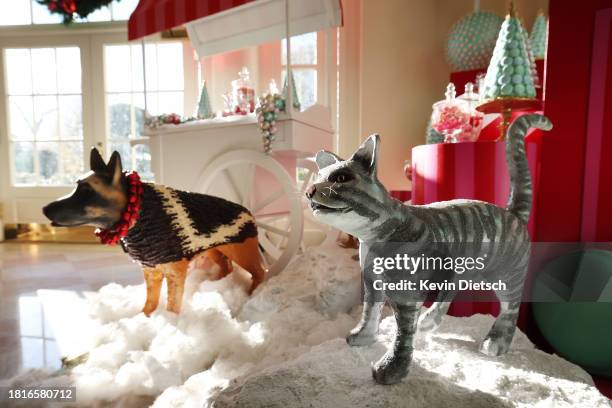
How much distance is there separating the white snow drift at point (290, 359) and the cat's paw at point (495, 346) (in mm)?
19

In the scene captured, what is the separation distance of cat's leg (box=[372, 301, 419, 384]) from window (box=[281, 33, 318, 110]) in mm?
2507

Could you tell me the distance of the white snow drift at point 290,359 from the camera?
Answer: 68 cm

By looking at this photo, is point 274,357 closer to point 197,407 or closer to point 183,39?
point 197,407

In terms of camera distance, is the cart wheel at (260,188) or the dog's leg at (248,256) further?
the cart wheel at (260,188)

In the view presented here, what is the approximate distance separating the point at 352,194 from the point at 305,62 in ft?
8.57

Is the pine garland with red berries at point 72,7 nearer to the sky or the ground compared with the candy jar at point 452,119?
nearer to the sky

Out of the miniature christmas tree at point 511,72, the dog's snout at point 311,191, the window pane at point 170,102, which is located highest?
the window pane at point 170,102

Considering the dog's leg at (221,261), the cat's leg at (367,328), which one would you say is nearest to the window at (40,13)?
the dog's leg at (221,261)

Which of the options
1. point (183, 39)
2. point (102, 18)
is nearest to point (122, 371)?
point (183, 39)

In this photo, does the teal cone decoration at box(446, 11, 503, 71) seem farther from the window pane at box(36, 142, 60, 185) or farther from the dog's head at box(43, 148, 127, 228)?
the window pane at box(36, 142, 60, 185)

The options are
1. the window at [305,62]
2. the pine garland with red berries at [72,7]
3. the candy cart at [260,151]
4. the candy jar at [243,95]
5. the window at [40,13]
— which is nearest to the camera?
the candy cart at [260,151]

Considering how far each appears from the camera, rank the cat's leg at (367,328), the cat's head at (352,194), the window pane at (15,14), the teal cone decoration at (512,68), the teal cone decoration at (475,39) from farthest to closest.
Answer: the window pane at (15,14) < the teal cone decoration at (475,39) < the teal cone decoration at (512,68) < the cat's leg at (367,328) < the cat's head at (352,194)

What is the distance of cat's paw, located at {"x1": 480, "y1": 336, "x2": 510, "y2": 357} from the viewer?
0.83 m

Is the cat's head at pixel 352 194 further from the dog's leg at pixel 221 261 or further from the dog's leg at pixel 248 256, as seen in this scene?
the dog's leg at pixel 221 261
